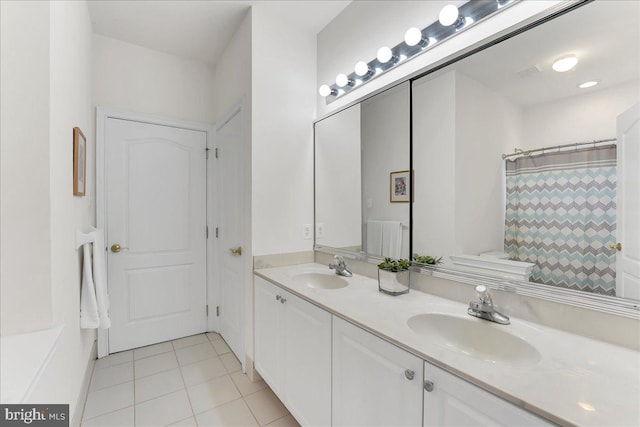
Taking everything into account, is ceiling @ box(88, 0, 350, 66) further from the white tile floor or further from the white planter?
the white tile floor

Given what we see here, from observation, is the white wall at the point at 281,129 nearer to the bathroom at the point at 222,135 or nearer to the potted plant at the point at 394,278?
the bathroom at the point at 222,135

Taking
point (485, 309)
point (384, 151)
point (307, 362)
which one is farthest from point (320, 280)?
point (485, 309)

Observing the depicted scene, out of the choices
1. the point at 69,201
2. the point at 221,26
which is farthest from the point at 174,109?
the point at 69,201

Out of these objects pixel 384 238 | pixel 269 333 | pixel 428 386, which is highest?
pixel 384 238

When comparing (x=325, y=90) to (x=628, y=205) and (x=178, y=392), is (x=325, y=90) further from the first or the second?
(x=178, y=392)

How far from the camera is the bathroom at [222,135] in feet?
3.10

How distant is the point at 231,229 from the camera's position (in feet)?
8.02

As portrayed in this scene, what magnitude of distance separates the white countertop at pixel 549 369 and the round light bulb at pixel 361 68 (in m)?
1.44

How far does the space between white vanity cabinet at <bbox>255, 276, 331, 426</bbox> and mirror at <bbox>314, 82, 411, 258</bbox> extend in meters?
0.60

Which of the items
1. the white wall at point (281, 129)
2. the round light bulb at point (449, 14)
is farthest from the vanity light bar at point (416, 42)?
the white wall at point (281, 129)

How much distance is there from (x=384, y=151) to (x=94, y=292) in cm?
186

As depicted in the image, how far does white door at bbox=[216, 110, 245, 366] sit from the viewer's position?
2.24 metres

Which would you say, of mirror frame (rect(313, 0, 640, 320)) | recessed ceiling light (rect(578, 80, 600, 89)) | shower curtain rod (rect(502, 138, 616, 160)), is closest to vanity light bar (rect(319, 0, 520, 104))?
mirror frame (rect(313, 0, 640, 320))

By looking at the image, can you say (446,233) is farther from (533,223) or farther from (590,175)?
(590,175)
